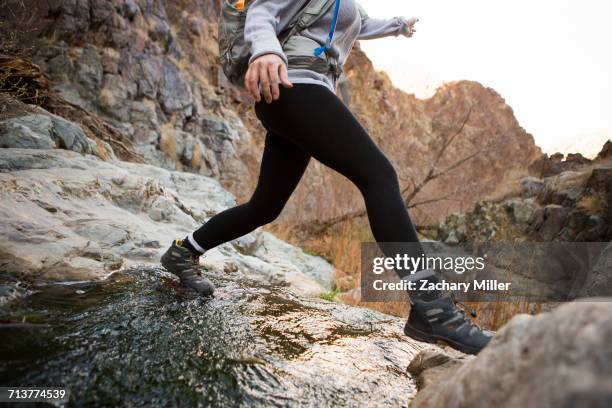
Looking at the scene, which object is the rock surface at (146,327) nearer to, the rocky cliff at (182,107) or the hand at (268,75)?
the hand at (268,75)

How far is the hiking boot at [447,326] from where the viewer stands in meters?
1.09

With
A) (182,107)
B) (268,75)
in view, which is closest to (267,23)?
(268,75)

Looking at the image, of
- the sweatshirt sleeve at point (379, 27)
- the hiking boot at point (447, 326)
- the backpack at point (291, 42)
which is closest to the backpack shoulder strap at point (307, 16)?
the backpack at point (291, 42)

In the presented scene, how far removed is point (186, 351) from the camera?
1146mm

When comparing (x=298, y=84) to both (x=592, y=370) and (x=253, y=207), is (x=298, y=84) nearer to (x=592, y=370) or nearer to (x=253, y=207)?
(x=253, y=207)

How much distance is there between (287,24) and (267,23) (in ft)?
0.46

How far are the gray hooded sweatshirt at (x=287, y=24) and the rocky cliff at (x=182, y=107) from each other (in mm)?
5648

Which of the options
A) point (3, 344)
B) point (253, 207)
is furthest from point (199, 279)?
point (3, 344)

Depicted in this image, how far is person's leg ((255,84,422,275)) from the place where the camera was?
1.23m

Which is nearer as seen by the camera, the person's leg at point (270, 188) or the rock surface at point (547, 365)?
the rock surface at point (547, 365)

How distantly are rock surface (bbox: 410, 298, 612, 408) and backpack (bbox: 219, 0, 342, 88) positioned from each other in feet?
3.28

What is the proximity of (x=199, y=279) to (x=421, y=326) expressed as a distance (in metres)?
1.06

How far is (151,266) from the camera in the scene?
83.3 inches

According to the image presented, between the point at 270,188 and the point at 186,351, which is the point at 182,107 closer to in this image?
the point at 270,188
